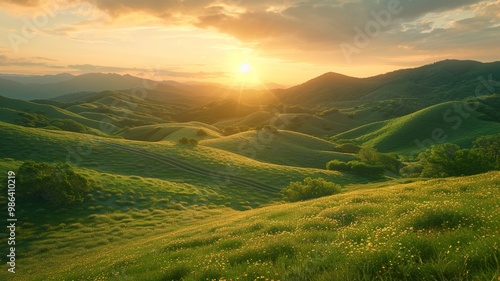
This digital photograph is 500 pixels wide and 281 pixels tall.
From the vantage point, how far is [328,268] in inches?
279

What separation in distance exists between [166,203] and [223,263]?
160 feet

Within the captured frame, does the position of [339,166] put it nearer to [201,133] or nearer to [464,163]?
[464,163]

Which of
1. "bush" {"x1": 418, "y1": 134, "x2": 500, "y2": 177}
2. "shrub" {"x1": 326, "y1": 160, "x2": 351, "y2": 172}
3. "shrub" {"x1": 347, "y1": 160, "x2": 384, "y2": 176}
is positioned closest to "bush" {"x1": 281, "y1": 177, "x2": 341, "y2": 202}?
"bush" {"x1": 418, "y1": 134, "x2": 500, "y2": 177}

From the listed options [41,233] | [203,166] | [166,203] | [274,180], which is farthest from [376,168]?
[41,233]

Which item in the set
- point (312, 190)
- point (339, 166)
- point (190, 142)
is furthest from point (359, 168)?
point (190, 142)

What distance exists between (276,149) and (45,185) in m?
82.2

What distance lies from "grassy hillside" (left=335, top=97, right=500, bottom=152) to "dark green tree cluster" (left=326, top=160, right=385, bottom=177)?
6341 cm

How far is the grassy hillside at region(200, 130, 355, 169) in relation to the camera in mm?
111062

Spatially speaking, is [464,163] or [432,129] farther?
[432,129]

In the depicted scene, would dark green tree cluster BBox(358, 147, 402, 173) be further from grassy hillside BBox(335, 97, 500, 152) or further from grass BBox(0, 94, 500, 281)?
grassy hillside BBox(335, 97, 500, 152)

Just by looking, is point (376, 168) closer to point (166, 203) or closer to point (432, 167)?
point (432, 167)

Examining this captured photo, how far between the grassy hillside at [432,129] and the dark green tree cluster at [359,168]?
63406 mm

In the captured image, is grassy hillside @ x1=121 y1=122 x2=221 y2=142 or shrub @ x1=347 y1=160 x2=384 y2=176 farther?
grassy hillside @ x1=121 y1=122 x2=221 y2=142

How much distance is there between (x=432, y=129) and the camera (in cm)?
16475
